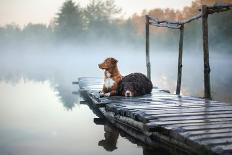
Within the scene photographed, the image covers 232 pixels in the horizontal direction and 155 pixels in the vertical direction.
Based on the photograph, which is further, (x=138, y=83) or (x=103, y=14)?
(x=103, y=14)

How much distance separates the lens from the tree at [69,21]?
226 feet

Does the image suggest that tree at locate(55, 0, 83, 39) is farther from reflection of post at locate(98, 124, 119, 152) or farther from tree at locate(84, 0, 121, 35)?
reflection of post at locate(98, 124, 119, 152)

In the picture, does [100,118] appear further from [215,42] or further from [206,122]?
[215,42]

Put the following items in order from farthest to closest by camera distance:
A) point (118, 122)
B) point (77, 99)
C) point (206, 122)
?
point (77, 99) < point (118, 122) < point (206, 122)

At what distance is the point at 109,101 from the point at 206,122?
4.16m

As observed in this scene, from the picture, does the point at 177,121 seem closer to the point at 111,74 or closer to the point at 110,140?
the point at 110,140

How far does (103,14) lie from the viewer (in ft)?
254

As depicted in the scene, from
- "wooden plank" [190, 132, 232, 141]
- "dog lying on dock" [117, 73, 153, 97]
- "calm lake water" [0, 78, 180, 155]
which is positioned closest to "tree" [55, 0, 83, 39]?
"calm lake water" [0, 78, 180, 155]

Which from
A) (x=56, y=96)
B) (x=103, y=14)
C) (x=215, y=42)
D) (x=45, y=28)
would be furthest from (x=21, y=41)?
(x=56, y=96)

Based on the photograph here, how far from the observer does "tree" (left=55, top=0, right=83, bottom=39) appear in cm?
6875

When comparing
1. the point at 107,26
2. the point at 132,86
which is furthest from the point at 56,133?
the point at 107,26

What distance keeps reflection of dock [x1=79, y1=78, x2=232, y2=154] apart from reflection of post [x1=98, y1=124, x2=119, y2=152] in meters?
0.22

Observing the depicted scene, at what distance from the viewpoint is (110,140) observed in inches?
351

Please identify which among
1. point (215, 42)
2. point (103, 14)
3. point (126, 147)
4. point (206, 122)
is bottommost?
point (126, 147)
